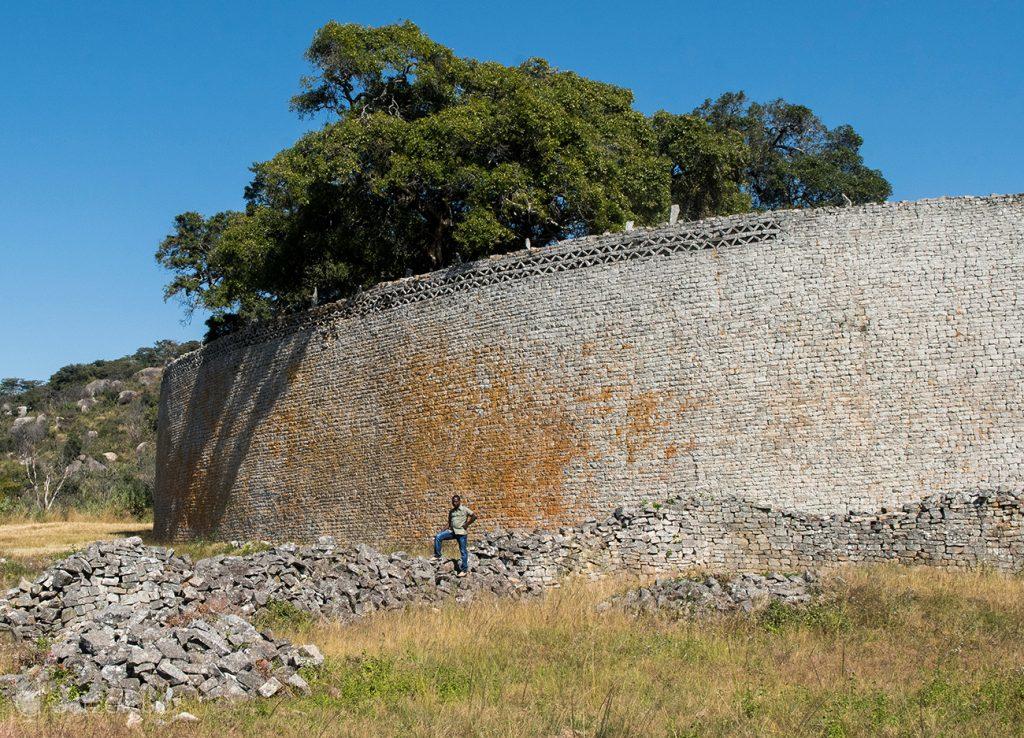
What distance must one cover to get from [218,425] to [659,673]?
16300 mm

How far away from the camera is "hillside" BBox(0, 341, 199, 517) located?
1612 inches

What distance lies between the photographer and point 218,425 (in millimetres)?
23781

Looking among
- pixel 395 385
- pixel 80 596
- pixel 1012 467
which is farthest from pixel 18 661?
pixel 1012 467

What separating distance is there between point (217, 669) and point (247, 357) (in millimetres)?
14776

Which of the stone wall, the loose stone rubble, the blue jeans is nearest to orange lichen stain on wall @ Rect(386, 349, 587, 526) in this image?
the stone wall

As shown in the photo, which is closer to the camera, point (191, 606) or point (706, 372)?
point (191, 606)

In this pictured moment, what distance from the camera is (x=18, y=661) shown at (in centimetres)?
1009

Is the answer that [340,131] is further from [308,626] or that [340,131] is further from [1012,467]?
[1012,467]

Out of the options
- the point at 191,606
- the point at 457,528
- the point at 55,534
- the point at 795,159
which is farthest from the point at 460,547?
the point at 795,159

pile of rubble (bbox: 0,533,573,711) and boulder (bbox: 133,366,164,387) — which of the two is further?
boulder (bbox: 133,366,164,387)

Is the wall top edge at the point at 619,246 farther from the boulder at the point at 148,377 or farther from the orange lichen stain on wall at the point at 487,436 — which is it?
the boulder at the point at 148,377

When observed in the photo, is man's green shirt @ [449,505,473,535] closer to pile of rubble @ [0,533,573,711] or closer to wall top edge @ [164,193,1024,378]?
pile of rubble @ [0,533,573,711]

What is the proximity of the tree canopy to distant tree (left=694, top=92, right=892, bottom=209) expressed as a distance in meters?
10.3

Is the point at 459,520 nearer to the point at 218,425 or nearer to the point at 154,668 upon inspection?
the point at 154,668
